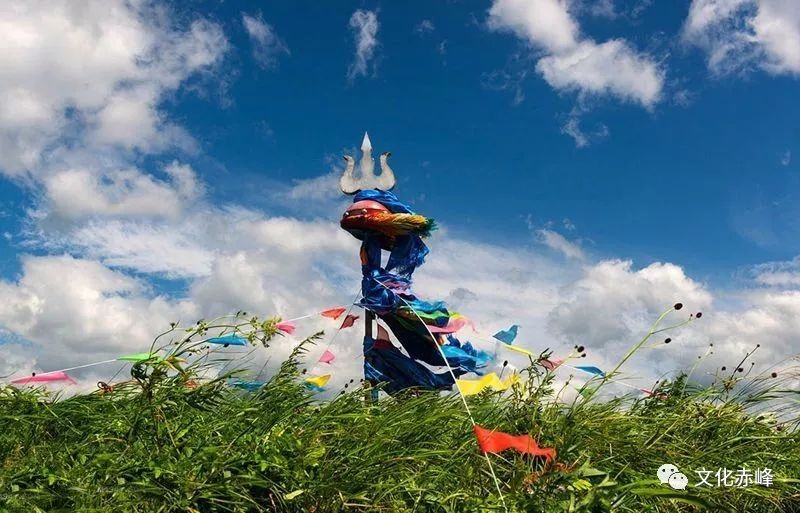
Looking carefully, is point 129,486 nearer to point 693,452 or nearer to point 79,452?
point 79,452

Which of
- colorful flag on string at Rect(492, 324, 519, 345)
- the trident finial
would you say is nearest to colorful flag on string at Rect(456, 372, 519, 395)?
colorful flag on string at Rect(492, 324, 519, 345)

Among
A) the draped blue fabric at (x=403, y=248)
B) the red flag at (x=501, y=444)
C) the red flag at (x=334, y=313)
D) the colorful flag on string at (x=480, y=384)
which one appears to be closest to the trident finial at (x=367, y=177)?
the draped blue fabric at (x=403, y=248)

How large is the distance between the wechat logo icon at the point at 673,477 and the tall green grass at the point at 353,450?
0.05 m

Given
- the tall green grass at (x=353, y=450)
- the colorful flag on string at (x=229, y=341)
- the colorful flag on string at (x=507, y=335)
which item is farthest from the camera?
the colorful flag on string at (x=507, y=335)

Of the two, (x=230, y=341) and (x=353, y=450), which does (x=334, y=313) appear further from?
(x=353, y=450)

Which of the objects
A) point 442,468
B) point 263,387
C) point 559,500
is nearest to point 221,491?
point 442,468

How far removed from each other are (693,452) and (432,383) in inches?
156

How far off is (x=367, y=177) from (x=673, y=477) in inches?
222

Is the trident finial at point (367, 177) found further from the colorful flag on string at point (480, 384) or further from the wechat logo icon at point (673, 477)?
the wechat logo icon at point (673, 477)

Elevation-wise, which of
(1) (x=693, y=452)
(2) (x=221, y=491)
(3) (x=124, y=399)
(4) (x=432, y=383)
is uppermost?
(4) (x=432, y=383)

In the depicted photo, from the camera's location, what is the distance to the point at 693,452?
340 centimetres

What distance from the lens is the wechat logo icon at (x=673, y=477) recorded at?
8.97 ft

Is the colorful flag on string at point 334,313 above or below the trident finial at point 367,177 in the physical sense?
below

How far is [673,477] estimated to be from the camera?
279cm
